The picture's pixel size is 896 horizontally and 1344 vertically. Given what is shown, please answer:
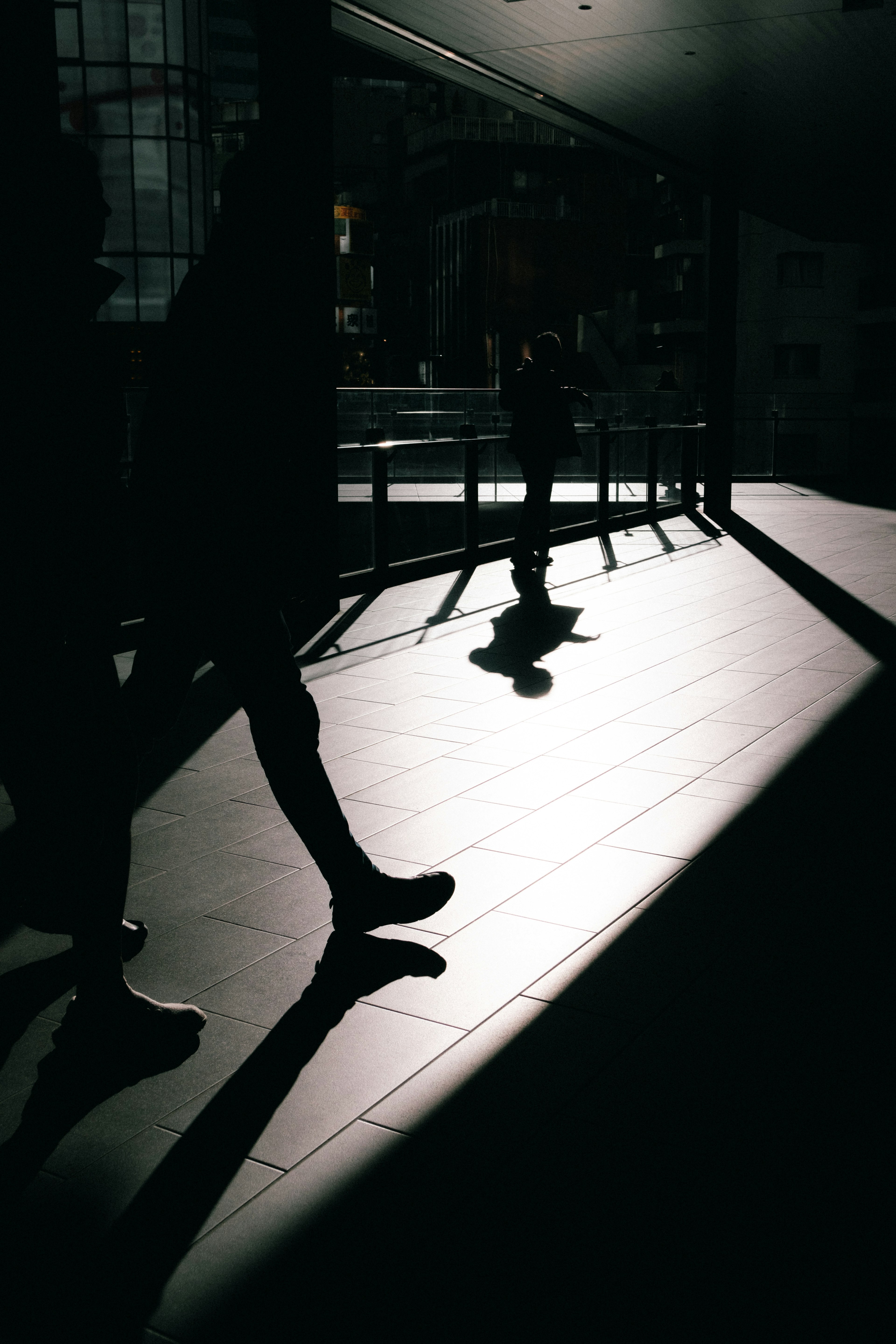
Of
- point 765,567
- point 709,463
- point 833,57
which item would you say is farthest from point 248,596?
point 709,463

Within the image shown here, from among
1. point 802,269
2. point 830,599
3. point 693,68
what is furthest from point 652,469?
point 802,269

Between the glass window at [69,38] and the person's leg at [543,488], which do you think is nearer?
the person's leg at [543,488]

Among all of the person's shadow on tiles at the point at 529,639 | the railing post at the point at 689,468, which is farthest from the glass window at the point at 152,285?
the person's shadow on tiles at the point at 529,639

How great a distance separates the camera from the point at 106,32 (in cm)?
4031

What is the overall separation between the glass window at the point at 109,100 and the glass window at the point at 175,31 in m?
1.60

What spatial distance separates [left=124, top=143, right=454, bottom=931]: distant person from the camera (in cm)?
291

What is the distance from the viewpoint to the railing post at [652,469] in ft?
49.0

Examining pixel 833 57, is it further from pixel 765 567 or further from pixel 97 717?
pixel 97 717

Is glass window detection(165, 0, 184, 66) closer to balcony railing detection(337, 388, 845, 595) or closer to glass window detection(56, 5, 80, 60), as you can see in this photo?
glass window detection(56, 5, 80, 60)

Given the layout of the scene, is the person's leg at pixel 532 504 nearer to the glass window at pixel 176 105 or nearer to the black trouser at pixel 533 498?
the black trouser at pixel 533 498

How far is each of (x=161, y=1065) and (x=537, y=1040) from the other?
856 mm

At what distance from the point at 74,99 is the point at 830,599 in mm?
39698

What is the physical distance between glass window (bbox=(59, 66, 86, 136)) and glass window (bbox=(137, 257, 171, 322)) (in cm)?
455

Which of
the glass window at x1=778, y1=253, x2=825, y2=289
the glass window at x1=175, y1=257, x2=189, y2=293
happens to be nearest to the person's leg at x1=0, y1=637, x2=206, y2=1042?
the glass window at x1=175, y1=257, x2=189, y2=293
